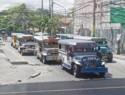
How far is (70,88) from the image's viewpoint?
63.7 feet

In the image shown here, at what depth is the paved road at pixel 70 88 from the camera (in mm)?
18016

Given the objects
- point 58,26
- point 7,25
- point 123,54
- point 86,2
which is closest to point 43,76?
point 123,54

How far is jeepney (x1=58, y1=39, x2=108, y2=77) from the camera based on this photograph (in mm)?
23859

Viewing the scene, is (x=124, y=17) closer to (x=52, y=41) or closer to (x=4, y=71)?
(x=52, y=41)

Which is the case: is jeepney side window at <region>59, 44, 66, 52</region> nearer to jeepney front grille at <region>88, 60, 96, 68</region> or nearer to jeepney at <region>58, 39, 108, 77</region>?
jeepney at <region>58, 39, 108, 77</region>

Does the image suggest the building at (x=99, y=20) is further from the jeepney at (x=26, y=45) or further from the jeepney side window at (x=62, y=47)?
the jeepney side window at (x=62, y=47)

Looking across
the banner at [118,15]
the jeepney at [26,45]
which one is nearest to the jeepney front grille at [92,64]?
the jeepney at [26,45]

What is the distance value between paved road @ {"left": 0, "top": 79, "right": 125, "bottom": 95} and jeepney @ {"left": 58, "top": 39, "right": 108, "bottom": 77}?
1585 mm

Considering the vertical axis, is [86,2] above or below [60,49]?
above

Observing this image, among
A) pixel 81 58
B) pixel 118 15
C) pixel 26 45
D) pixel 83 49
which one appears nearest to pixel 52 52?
pixel 83 49

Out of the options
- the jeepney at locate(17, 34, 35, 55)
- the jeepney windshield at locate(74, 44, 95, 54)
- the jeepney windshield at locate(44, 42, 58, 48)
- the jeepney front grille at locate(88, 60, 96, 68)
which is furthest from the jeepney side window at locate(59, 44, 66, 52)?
the jeepney at locate(17, 34, 35, 55)

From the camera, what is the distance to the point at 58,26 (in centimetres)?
8438

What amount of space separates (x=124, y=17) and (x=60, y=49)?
18.0 meters

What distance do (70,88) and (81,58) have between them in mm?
4898
